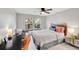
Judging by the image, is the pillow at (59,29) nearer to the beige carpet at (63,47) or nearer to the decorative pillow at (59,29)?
the decorative pillow at (59,29)

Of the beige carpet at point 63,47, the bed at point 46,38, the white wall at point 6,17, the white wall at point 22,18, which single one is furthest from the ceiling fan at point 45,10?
the beige carpet at point 63,47

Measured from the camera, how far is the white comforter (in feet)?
5.57

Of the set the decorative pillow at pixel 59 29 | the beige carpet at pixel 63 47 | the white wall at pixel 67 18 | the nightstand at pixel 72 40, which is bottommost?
the beige carpet at pixel 63 47

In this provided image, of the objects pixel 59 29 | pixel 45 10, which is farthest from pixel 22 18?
pixel 59 29

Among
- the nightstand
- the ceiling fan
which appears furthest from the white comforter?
the ceiling fan

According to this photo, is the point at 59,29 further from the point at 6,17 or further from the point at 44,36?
the point at 6,17

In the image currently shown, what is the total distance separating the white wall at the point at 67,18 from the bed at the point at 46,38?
142 mm

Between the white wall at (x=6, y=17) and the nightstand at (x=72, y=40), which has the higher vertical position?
the white wall at (x=6, y=17)

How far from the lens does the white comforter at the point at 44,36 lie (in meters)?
1.70

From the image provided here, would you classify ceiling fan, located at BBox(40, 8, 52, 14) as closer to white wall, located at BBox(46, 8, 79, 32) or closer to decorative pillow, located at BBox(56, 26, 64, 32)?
white wall, located at BBox(46, 8, 79, 32)

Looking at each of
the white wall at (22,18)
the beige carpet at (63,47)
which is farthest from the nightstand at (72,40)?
the white wall at (22,18)

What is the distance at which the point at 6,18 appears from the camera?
1667 millimetres
